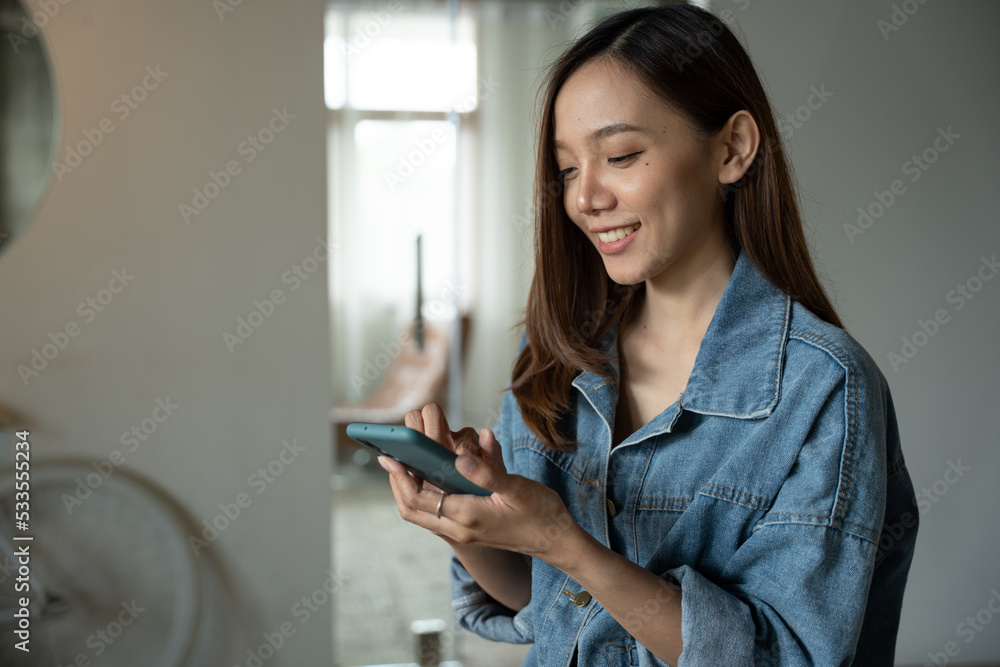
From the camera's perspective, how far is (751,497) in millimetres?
833

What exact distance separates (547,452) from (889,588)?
472 mm

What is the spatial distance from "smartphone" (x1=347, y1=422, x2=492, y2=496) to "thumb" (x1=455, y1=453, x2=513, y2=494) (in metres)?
0.03

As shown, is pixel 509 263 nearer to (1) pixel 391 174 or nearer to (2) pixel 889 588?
(1) pixel 391 174

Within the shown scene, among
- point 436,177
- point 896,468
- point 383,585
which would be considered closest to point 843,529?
point 896,468

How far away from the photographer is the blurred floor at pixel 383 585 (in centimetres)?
258

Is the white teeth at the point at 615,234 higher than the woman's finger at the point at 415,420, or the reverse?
the white teeth at the point at 615,234

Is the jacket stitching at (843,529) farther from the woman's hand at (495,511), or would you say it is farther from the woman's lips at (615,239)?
the woman's lips at (615,239)

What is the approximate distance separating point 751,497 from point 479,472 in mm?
337

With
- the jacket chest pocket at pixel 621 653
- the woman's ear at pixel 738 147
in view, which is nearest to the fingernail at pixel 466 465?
the jacket chest pocket at pixel 621 653

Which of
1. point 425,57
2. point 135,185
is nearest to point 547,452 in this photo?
point 135,185

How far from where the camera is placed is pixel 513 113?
3.09 metres

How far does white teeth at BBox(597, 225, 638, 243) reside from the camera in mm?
915

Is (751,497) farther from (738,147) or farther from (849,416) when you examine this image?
(738,147)

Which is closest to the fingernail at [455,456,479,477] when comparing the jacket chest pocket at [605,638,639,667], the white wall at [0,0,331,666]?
the jacket chest pocket at [605,638,639,667]
